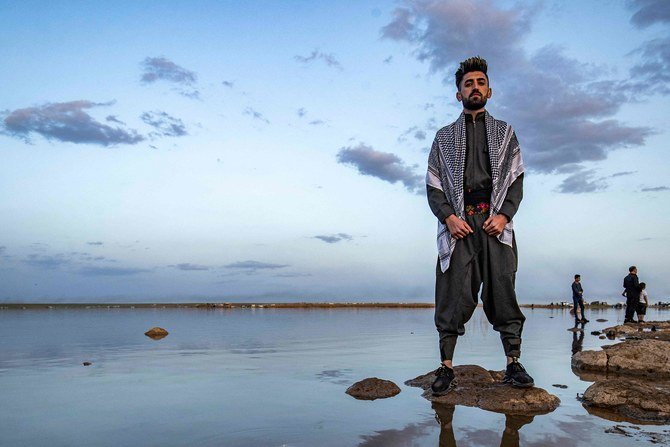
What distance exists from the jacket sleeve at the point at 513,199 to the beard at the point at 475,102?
72 centimetres

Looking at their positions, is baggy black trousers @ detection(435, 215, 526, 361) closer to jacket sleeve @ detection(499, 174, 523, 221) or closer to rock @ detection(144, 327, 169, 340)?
jacket sleeve @ detection(499, 174, 523, 221)

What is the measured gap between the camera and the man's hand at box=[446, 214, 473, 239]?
13.8 ft

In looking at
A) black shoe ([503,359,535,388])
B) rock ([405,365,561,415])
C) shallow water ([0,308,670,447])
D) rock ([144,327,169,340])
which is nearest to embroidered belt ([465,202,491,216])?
black shoe ([503,359,535,388])

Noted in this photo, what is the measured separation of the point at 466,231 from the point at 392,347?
4709 mm

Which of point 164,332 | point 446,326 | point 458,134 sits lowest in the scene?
point 164,332

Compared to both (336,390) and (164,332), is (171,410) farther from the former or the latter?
(164,332)

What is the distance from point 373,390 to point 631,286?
17813mm

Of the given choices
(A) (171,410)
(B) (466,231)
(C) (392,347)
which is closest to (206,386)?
(A) (171,410)

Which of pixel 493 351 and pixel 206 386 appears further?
pixel 493 351

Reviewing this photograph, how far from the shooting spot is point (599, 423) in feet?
10.5

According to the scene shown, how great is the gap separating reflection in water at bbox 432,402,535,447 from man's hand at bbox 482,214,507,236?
1434mm

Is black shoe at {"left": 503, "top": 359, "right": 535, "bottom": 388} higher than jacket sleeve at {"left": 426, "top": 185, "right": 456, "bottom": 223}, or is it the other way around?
jacket sleeve at {"left": 426, "top": 185, "right": 456, "bottom": 223}

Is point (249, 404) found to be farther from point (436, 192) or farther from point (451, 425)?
point (436, 192)

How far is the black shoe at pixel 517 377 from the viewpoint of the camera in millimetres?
3953
